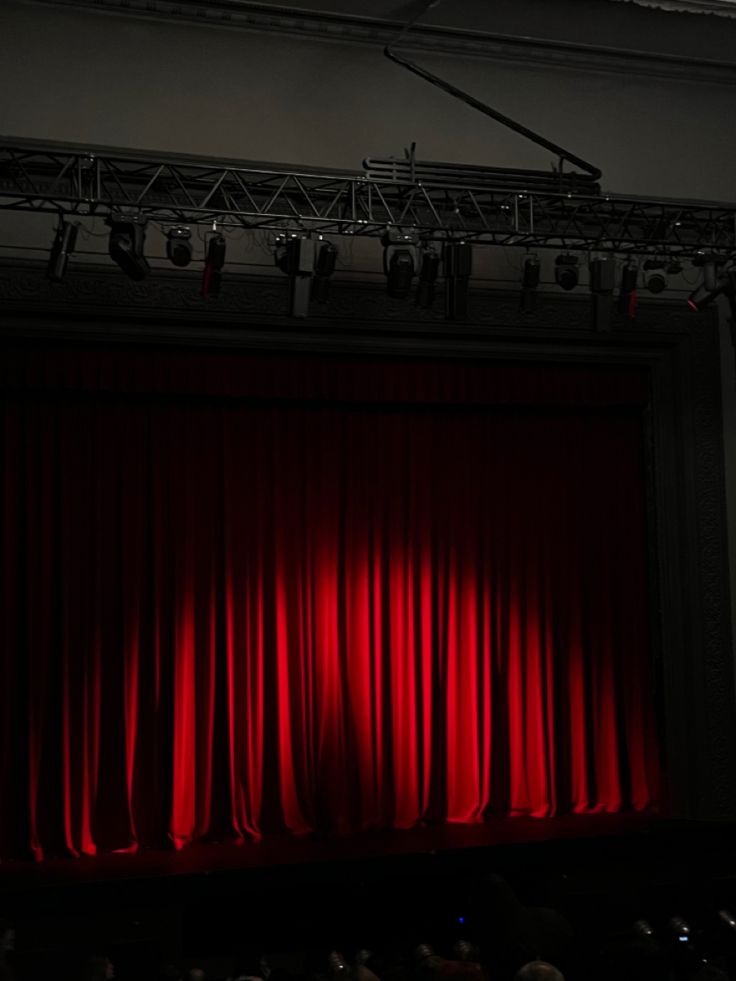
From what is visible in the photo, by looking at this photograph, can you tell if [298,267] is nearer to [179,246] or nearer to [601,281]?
[179,246]

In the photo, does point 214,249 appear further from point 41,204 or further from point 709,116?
point 709,116

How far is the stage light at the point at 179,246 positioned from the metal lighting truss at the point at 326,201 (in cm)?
6

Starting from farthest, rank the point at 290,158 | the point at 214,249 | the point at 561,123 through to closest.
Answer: the point at 561,123 → the point at 290,158 → the point at 214,249

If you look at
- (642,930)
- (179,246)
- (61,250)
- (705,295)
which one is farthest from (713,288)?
(642,930)

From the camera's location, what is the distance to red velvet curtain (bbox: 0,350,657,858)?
6758mm

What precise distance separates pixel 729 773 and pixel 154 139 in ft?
16.0

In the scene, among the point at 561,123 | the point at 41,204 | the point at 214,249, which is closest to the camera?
the point at 214,249

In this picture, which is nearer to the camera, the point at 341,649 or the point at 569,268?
the point at 569,268

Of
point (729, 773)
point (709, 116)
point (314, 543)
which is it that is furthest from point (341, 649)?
point (709, 116)

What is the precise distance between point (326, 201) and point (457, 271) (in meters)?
1.04

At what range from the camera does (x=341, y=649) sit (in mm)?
7305

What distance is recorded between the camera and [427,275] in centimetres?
616

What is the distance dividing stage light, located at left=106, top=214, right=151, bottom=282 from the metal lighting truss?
0.06 metres

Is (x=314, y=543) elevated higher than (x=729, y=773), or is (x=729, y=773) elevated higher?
(x=314, y=543)
